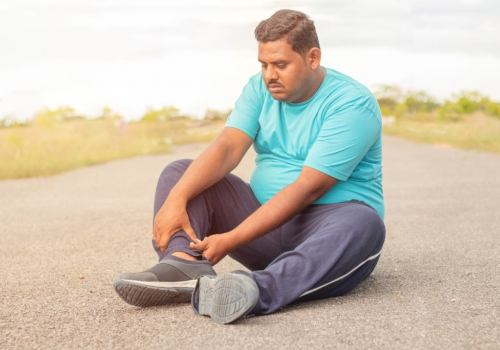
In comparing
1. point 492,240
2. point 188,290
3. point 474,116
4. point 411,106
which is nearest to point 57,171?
point 492,240

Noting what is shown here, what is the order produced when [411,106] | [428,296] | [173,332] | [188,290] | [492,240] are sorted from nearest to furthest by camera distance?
[173,332] < [188,290] < [428,296] < [492,240] < [411,106]

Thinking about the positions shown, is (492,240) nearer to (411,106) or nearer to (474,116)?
(474,116)

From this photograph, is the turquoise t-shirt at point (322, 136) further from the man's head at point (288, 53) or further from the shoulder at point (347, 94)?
the man's head at point (288, 53)

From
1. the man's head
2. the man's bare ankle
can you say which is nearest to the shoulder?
the man's head

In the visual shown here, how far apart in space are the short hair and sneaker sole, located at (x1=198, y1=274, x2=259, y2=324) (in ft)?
3.61

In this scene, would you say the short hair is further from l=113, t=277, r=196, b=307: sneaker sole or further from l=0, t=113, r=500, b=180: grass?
A: l=0, t=113, r=500, b=180: grass

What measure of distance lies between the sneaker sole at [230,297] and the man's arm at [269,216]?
0.24 meters

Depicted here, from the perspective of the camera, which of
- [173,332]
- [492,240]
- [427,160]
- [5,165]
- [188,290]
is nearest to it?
[173,332]

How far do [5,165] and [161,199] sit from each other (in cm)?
907

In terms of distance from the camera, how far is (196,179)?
9.82 ft

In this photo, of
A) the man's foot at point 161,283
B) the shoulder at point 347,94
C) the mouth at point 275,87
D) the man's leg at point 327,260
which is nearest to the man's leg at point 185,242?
the man's foot at point 161,283

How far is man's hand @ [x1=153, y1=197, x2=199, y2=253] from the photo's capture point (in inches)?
112

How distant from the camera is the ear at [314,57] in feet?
9.78

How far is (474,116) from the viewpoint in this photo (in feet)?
84.2
